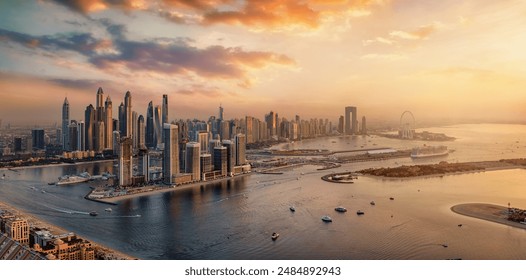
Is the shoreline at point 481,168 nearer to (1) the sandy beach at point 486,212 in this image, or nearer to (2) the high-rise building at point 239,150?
(1) the sandy beach at point 486,212

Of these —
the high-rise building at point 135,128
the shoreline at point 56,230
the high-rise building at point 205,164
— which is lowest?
the shoreline at point 56,230

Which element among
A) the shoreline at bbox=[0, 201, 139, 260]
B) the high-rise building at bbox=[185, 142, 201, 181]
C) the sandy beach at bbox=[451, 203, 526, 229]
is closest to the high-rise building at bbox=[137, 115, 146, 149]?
the high-rise building at bbox=[185, 142, 201, 181]

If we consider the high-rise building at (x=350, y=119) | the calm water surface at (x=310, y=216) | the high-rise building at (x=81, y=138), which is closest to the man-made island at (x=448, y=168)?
the calm water surface at (x=310, y=216)

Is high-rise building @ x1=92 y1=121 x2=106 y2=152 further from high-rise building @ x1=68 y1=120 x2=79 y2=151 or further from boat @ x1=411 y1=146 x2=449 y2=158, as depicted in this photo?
boat @ x1=411 y1=146 x2=449 y2=158

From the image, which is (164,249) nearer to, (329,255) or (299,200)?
(329,255)

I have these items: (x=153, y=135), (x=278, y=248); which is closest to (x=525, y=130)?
(x=278, y=248)
